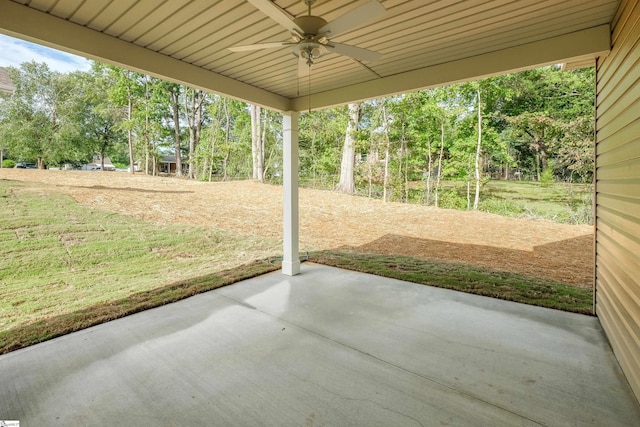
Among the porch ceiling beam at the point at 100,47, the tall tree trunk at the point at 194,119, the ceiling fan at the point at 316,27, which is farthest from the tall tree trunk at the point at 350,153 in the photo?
the ceiling fan at the point at 316,27

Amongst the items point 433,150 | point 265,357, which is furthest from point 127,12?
point 433,150

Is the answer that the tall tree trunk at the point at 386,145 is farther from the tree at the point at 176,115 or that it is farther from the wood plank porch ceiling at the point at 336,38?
the tree at the point at 176,115

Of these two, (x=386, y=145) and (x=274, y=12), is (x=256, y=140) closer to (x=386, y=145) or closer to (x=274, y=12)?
(x=386, y=145)

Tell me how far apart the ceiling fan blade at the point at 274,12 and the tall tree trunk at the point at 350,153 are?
9.30 m

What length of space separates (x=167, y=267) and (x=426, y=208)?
7.50m

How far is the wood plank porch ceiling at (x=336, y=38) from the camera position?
6.81 feet

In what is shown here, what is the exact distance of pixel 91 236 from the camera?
5691 millimetres

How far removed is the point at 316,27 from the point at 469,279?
153 inches

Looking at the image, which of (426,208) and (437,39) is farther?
(426,208)

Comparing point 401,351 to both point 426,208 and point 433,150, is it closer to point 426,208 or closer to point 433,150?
point 426,208

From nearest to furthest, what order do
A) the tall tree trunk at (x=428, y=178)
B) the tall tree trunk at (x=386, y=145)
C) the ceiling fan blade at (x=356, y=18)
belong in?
the ceiling fan blade at (x=356, y=18), the tall tree trunk at (x=386, y=145), the tall tree trunk at (x=428, y=178)

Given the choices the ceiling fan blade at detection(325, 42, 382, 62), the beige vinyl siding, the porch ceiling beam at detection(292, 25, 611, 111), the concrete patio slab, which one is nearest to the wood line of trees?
the beige vinyl siding

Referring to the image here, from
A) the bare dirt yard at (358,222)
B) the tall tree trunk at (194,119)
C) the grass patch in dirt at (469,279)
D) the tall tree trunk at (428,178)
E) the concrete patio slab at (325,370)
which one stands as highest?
the tall tree trunk at (194,119)

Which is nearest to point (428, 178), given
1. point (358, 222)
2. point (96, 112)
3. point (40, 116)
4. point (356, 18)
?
point (358, 222)
